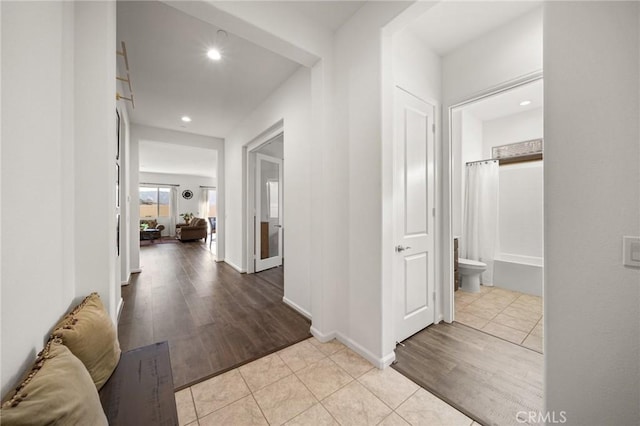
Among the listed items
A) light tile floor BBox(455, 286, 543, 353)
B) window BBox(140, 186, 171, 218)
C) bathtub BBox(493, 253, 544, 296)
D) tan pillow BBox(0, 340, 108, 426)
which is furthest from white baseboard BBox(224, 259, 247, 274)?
window BBox(140, 186, 171, 218)

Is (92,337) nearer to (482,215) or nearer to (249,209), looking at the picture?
(249,209)

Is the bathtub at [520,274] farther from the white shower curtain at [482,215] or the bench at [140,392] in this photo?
the bench at [140,392]

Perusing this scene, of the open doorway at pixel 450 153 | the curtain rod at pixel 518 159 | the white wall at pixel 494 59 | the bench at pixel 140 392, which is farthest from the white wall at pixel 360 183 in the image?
the curtain rod at pixel 518 159

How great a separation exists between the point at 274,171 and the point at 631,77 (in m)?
4.41

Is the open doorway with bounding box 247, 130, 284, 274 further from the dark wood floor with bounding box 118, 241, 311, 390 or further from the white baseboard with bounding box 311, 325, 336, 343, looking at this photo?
the white baseboard with bounding box 311, 325, 336, 343

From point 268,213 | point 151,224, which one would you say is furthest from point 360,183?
point 151,224

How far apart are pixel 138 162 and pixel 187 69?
2.49 metres

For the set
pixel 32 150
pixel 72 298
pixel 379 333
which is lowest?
pixel 379 333

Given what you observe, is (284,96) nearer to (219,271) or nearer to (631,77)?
(631,77)

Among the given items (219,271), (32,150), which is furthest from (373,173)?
(219,271)

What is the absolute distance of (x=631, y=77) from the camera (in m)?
0.87

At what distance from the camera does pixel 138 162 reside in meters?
4.32

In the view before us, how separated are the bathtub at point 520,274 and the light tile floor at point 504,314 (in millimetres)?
94

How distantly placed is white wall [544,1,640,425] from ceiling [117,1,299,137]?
249 centimetres
